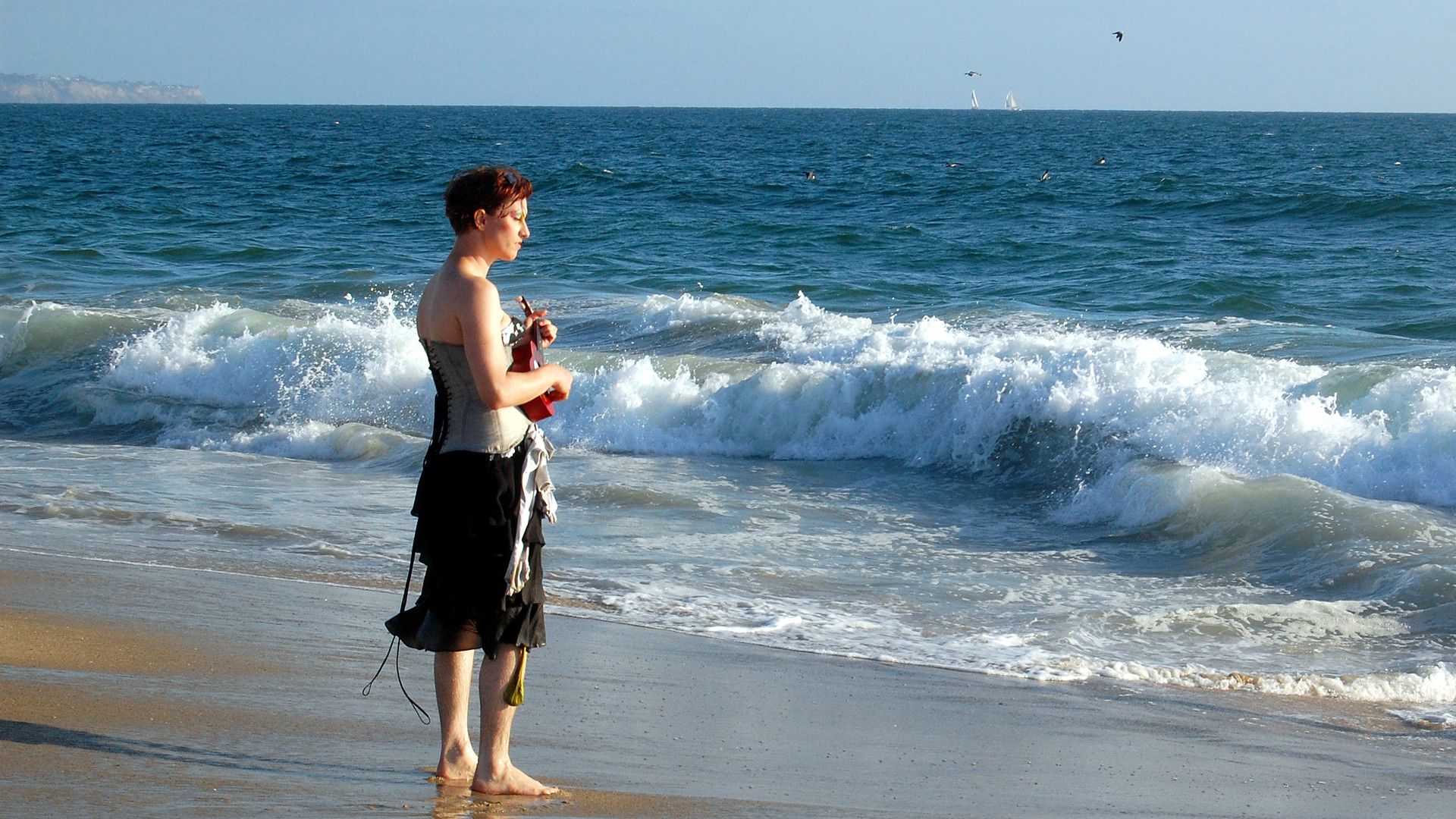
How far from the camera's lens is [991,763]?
3.50 metres

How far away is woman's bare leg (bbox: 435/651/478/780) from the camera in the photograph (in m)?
2.88

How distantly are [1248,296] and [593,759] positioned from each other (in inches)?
502

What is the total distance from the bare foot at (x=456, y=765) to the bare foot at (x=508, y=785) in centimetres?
5

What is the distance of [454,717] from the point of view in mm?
2939

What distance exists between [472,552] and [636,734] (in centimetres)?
102

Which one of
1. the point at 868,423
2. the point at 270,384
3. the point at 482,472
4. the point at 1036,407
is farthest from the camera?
the point at 270,384

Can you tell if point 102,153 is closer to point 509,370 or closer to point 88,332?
point 88,332

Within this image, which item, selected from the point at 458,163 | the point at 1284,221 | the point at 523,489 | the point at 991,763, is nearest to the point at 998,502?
the point at 991,763

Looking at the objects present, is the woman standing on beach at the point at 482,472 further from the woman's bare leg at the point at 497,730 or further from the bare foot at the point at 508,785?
the bare foot at the point at 508,785

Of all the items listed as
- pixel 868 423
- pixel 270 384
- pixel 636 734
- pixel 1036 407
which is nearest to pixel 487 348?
pixel 636 734

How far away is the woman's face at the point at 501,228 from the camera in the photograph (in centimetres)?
275

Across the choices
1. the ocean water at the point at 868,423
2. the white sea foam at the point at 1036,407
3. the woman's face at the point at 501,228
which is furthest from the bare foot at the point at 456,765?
the white sea foam at the point at 1036,407

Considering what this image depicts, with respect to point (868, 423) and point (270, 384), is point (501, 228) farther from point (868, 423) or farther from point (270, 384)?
point (270, 384)

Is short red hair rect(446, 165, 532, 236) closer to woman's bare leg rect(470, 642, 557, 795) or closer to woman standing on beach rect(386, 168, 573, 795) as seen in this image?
woman standing on beach rect(386, 168, 573, 795)
